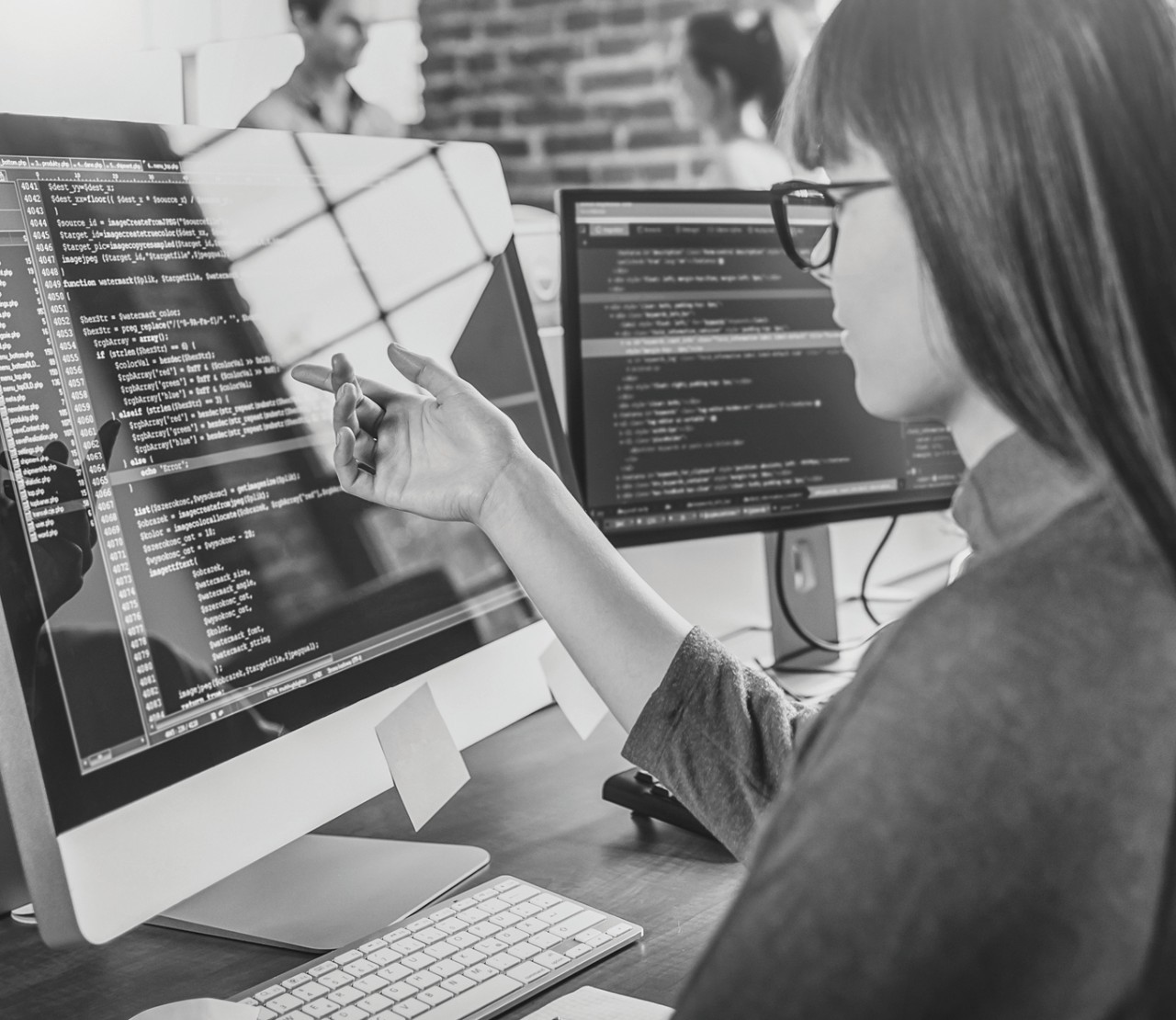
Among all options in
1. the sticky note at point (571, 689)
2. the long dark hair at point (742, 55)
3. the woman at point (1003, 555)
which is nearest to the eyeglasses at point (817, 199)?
the woman at point (1003, 555)

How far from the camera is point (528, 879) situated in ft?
2.84

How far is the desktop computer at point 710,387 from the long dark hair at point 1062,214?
0.75m

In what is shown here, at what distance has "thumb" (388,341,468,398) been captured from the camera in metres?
0.88

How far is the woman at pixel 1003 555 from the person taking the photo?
404 mm

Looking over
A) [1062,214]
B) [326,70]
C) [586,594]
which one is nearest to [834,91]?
[1062,214]

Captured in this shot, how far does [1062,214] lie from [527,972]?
1.58 ft

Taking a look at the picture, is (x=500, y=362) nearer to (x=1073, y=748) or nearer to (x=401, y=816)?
(x=401, y=816)

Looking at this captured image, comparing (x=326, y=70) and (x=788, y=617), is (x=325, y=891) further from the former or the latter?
(x=326, y=70)

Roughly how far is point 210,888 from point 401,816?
182 mm

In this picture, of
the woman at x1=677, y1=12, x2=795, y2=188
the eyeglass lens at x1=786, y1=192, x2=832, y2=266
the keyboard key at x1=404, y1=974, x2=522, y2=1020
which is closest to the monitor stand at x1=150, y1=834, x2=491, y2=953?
the keyboard key at x1=404, y1=974, x2=522, y2=1020

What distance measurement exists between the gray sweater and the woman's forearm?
40 centimetres

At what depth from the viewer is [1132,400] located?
18.8 inches

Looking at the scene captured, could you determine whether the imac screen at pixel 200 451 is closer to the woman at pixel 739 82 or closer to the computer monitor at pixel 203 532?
the computer monitor at pixel 203 532

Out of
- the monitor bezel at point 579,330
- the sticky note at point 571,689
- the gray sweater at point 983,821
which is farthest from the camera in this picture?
the monitor bezel at point 579,330
